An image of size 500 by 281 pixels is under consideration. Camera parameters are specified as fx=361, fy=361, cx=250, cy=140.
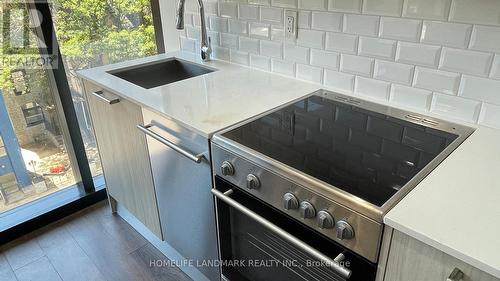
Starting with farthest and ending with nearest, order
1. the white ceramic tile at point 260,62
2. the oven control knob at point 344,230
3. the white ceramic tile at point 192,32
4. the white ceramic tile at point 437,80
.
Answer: the white ceramic tile at point 192,32, the white ceramic tile at point 260,62, the white ceramic tile at point 437,80, the oven control knob at point 344,230

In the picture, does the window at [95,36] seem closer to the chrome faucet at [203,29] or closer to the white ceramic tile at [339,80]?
the chrome faucet at [203,29]

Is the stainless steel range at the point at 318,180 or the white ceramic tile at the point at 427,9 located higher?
the white ceramic tile at the point at 427,9

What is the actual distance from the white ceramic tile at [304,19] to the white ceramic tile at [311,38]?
0.02 metres

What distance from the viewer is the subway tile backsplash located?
110cm

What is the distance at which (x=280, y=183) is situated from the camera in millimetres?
993

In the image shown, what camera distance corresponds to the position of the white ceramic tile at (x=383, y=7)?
3.97ft

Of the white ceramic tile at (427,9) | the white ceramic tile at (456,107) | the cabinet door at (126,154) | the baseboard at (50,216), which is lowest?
the baseboard at (50,216)

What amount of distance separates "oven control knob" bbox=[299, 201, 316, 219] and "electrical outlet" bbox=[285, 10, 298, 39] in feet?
2.83

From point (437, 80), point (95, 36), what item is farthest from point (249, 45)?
point (95, 36)

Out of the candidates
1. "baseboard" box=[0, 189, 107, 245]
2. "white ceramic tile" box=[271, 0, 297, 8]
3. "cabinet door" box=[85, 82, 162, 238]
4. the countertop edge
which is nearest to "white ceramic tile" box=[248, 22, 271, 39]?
"white ceramic tile" box=[271, 0, 297, 8]

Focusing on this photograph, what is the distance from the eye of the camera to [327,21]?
142 centimetres

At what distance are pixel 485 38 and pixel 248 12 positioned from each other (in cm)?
100

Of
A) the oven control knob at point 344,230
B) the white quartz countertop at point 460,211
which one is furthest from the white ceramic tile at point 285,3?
the oven control knob at point 344,230

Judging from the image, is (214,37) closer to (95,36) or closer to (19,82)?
(95,36)
